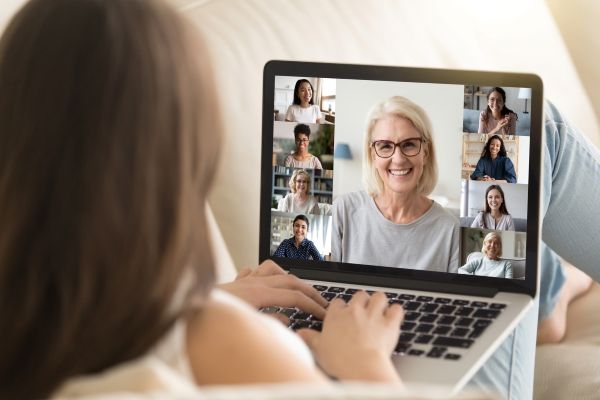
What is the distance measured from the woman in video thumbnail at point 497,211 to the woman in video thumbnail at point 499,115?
0.06m

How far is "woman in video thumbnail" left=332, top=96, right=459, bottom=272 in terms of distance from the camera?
1158 mm

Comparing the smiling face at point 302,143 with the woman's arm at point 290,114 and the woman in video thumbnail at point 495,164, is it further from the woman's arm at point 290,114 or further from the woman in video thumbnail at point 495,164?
the woman in video thumbnail at point 495,164

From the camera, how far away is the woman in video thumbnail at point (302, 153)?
120 centimetres

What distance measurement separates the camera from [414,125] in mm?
1161

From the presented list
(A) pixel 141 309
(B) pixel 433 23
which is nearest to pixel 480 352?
(A) pixel 141 309

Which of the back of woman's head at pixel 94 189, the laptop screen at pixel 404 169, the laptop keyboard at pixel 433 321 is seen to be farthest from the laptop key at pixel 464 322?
the back of woman's head at pixel 94 189

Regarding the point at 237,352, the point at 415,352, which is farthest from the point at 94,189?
the point at 415,352

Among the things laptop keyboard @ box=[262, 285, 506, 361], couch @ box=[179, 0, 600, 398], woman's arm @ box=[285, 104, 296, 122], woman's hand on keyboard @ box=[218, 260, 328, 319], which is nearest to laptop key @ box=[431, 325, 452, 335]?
laptop keyboard @ box=[262, 285, 506, 361]

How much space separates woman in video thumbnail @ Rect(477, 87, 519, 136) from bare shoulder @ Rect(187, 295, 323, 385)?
22.8 inches

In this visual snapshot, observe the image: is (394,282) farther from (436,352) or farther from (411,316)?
(436,352)

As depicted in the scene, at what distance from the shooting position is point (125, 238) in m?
0.55

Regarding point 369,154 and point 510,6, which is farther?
point 510,6

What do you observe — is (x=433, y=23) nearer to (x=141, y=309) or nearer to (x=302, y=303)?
(x=302, y=303)

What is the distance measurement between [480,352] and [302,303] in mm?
177
